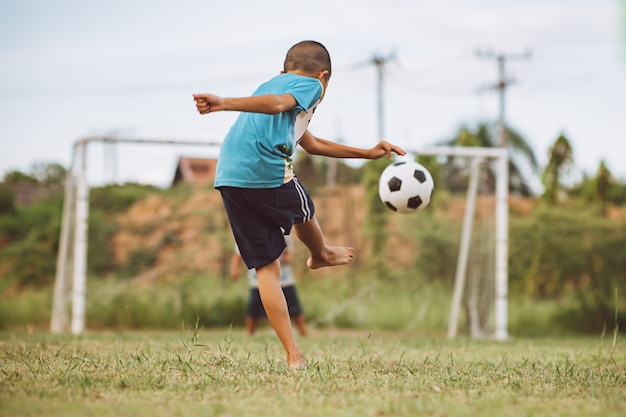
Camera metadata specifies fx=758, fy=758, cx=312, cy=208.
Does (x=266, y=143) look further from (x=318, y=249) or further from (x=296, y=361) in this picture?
(x=296, y=361)

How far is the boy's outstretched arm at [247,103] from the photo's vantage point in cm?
358

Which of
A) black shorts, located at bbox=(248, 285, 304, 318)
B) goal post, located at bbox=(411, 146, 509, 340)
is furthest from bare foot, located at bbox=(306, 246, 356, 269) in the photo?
goal post, located at bbox=(411, 146, 509, 340)

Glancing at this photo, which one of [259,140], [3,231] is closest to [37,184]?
[3,231]

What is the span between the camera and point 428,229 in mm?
15086

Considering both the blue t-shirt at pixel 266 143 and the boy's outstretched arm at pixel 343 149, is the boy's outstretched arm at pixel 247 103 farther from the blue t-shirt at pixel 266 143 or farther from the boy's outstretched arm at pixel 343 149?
the boy's outstretched arm at pixel 343 149

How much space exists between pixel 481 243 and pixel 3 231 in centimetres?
999

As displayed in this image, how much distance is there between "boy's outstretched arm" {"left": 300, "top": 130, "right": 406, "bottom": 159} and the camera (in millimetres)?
4434

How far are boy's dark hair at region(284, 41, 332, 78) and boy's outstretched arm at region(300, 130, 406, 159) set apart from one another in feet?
1.44

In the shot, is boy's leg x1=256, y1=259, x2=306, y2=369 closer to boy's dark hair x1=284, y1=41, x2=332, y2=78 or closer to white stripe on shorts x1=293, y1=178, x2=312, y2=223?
white stripe on shorts x1=293, y1=178, x2=312, y2=223

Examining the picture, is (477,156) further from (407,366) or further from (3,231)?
(3,231)

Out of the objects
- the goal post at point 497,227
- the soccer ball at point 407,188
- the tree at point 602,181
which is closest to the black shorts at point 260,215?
the soccer ball at point 407,188

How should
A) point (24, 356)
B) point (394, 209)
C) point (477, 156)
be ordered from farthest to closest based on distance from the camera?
1. point (477, 156)
2. point (394, 209)
3. point (24, 356)

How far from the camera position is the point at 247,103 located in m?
3.65

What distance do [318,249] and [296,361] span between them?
2.78 feet
